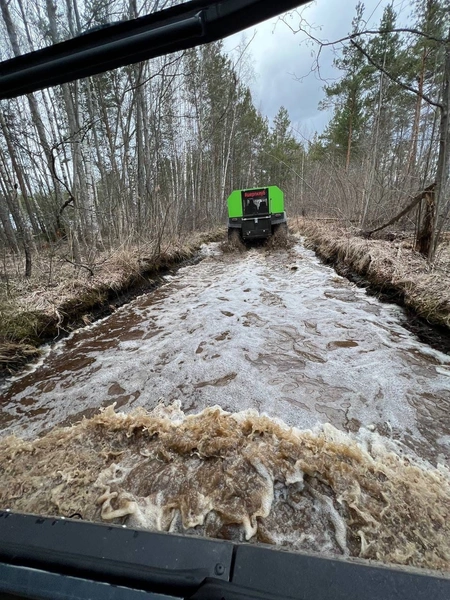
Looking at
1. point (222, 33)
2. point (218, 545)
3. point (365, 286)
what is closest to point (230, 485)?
A: point (218, 545)

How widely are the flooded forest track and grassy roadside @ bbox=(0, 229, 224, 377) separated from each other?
29 cm

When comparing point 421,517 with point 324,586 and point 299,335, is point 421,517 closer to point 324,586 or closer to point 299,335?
point 324,586

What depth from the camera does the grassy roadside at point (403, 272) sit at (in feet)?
11.1

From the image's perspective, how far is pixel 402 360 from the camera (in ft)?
9.45

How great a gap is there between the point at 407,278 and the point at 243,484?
3970mm

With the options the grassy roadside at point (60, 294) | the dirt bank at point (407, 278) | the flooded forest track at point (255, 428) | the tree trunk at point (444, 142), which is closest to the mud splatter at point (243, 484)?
the flooded forest track at point (255, 428)

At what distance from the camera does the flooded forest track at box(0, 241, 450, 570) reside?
1.31 metres

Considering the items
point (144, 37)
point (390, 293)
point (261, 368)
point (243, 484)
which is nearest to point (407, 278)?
point (390, 293)

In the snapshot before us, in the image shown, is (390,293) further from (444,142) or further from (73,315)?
(73,315)

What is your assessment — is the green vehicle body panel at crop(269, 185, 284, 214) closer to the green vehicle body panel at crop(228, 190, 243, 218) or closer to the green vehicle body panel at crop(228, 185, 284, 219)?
the green vehicle body panel at crop(228, 185, 284, 219)

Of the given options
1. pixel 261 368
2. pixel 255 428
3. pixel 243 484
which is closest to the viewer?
pixel 243 484

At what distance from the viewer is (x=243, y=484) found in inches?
58.4

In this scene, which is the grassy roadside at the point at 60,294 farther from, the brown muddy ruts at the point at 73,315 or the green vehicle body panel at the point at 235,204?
the green vehicle body panel at the point at 235,204

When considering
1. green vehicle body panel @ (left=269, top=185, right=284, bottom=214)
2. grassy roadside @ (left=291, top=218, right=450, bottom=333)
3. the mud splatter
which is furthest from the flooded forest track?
green vehicle body panel @ (left=269, top=185, right=284, bottom=214)
